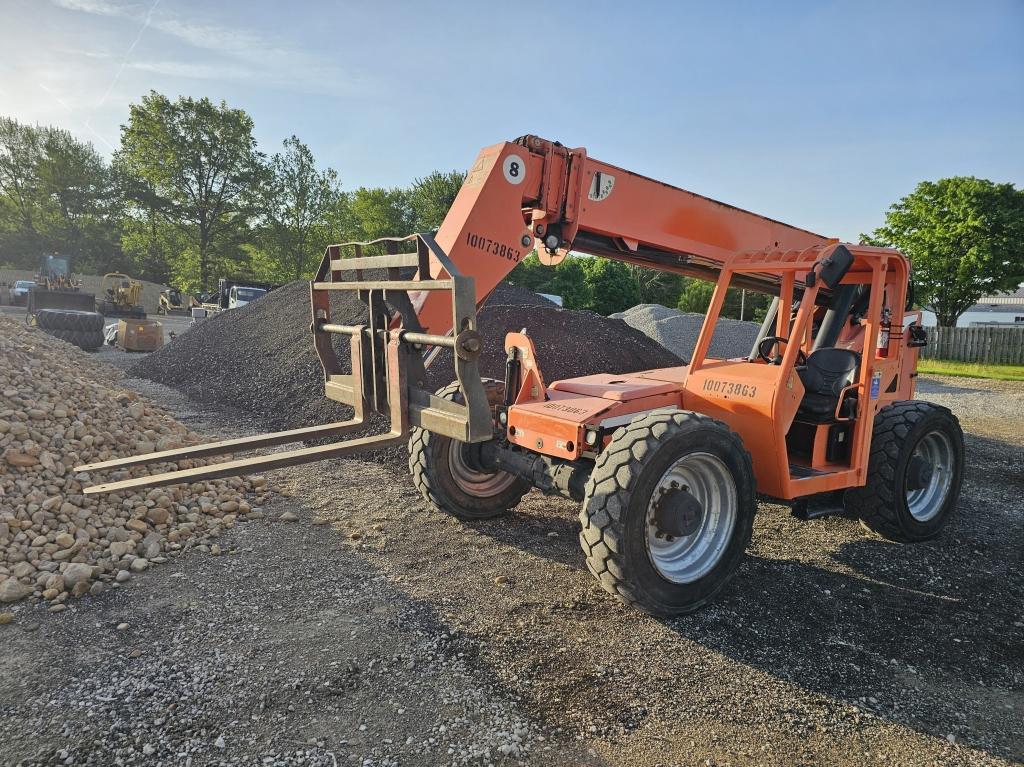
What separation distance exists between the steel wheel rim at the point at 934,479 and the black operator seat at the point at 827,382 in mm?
1114

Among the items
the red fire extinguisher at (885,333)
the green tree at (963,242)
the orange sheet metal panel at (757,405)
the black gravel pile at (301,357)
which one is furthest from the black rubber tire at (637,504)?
the green tree at (963,242)

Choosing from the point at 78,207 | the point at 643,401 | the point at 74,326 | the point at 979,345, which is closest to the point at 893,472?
the point at 643,401

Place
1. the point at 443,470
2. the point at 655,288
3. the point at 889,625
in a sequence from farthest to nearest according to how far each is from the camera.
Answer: the point at 655,288 → the point at 443,470 → the point at 889,625

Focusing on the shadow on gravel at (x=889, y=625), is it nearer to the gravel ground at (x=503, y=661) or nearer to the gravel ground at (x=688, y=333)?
the gravel ground at (x=503, y=661)

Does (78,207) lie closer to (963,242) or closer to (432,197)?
(432,197)

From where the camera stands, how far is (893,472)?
4.82 m

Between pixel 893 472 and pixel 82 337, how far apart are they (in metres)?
19.5

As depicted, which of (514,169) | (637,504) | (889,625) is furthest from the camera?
(514,169)

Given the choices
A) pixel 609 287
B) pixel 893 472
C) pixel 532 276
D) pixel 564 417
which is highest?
pixel 532 276

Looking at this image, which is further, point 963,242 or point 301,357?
point 963,242

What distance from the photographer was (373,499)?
586cm

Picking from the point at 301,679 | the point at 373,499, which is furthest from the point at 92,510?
the point at 301,679

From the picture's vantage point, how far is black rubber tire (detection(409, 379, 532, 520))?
16.4 ft

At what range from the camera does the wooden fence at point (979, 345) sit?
74.3 feet
